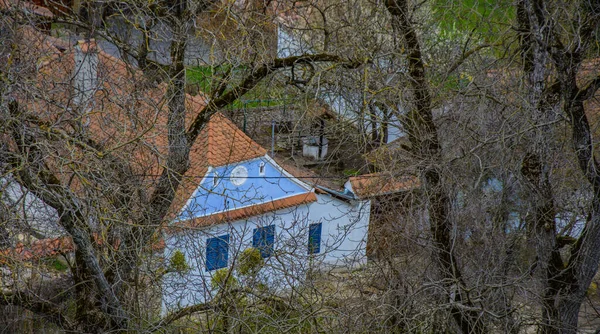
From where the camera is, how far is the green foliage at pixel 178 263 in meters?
8.98

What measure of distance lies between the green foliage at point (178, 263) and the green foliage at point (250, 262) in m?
0.66

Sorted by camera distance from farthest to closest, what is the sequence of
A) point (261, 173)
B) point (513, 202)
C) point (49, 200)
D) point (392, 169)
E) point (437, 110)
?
point (261, 173) < point (513, 202) < point (437, 110) < point (392, 169) < point (49, 200)

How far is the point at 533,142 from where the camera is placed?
783cm

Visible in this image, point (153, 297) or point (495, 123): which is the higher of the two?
point (495, 123)

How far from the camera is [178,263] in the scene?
30.0 feet

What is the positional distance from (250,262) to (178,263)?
95cm

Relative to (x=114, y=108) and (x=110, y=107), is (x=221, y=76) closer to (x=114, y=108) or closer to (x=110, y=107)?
(x=114, y=108)

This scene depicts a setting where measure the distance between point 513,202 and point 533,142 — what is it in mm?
2977

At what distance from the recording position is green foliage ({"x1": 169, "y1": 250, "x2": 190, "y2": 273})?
8984 mm

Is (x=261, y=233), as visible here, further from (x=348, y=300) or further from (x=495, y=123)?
(x=495, y=123)

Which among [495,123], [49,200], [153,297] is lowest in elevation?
[153,297]

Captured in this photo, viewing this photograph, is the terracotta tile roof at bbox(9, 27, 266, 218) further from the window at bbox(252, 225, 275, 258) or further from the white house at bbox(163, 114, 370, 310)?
the window at bbox(252, 225, 275, 258)

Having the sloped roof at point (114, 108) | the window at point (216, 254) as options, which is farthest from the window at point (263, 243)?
the sloped roof at point (114, 108)

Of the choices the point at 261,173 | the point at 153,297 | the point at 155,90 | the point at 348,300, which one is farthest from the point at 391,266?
the point at 261,173
